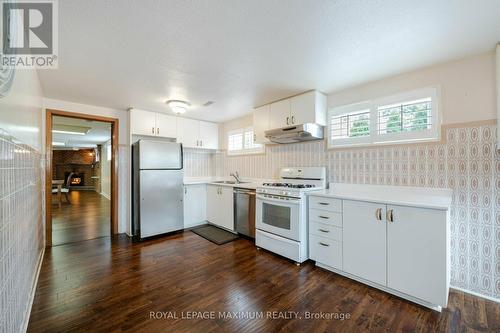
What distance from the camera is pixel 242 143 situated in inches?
176

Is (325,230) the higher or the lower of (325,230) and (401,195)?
the lower

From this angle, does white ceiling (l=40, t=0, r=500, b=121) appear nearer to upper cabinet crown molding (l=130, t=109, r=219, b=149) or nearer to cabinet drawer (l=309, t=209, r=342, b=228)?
upper cabinet crown molding (l=130, t=109, r=219, b=149)

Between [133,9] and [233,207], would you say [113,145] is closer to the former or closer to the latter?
[233,207]

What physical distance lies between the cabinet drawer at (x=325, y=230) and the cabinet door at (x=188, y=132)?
2.87 m

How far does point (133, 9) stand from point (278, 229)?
2.66m

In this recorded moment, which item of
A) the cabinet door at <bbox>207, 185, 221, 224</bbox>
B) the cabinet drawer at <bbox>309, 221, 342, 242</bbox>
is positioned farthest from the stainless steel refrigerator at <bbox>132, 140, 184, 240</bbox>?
the cabinet drawer at <bbox>309, 221, 342, 242</bbox>

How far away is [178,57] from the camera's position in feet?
6.68

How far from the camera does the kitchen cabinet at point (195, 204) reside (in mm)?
4082

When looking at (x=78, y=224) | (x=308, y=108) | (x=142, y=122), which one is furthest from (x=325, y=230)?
(x=78, y=224)

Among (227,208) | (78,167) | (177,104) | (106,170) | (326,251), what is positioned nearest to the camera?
(326,251)

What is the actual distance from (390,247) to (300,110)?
1967 mm

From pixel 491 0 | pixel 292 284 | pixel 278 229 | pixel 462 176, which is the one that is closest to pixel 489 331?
pixel 462 176

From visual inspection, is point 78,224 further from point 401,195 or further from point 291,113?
point 401,195

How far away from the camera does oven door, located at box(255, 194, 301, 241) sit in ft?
8.73
